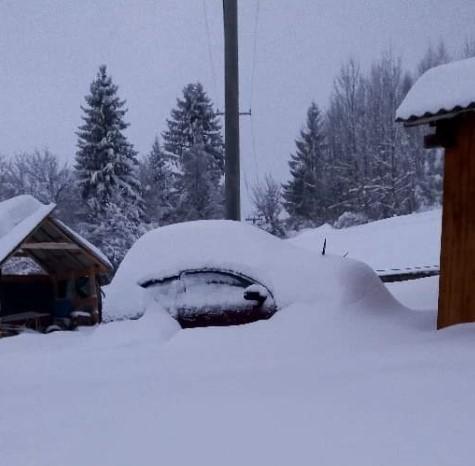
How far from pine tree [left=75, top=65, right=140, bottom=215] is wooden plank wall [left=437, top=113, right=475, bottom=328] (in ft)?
74.0

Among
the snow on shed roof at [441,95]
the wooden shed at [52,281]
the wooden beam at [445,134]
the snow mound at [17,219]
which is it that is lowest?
the wooden shed at [52,281]

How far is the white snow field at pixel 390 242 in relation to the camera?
63.1 feet

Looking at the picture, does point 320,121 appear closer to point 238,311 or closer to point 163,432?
point 238,311

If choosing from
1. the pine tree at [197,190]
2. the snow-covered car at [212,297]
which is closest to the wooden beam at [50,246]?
the snow-covered car at [212,297]

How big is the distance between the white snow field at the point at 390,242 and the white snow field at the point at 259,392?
12.8 metres

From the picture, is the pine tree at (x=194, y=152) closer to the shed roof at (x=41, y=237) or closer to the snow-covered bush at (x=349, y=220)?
the snow-covered bush at (x=349, y=220)

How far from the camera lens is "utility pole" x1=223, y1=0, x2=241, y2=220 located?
879 cm

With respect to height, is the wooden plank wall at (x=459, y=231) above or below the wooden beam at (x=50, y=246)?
above

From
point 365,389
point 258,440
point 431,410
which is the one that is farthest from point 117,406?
point 431,410

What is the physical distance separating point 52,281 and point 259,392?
11.6 metres

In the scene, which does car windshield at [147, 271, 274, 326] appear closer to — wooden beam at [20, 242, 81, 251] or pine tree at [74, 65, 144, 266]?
wooden beam at [20, 242, 81, 251]

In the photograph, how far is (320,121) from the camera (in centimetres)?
4106

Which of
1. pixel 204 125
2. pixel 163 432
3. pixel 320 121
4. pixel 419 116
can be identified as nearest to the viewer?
pixel 163 432

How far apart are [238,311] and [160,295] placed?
109 centimetres
